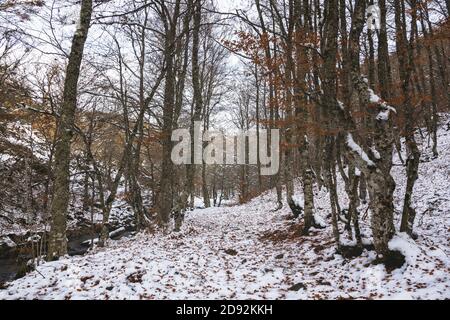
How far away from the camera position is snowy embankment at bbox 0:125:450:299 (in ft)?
18.3

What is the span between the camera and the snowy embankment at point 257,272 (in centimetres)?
559

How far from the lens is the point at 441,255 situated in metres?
6.22

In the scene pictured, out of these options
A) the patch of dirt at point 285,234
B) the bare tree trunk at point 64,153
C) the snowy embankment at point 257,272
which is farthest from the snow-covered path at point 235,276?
the bare tree trunk at point 64,153

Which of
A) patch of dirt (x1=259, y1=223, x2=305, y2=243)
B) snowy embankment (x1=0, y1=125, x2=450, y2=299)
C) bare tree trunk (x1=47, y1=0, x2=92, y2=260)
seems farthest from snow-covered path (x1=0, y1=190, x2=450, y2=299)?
bare tree trunk (x1=47, y1=0, x2=92, y2=260)

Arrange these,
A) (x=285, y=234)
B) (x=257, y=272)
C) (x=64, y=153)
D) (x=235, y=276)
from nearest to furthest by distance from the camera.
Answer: (x=235, y=276), (x=257, y=272), (x=64, y=153), (x=285, y=234)

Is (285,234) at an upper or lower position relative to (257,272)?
upper

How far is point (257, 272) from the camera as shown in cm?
742

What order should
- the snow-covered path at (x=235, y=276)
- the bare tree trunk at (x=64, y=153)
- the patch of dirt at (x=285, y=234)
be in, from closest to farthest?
the snow-covered path at (x=235, y=276) < the bare tree trunk at (x=64, y=153) < the patch of dirt at (x=285, y=234)

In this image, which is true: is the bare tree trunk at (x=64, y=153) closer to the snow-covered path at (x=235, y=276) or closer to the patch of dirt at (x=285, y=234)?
the snow-covered path at (x=235, y=276)

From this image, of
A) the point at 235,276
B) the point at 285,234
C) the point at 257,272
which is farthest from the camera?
the point at 285,234

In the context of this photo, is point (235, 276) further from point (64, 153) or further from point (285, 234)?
point (64, 153)

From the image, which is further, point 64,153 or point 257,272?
point 64,153

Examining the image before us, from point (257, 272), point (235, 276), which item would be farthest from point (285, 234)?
point (235, 276)

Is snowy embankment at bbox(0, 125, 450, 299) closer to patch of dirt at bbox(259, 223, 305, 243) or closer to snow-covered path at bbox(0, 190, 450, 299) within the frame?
snow-covered path at bbox(0, 190, 450, 299)
